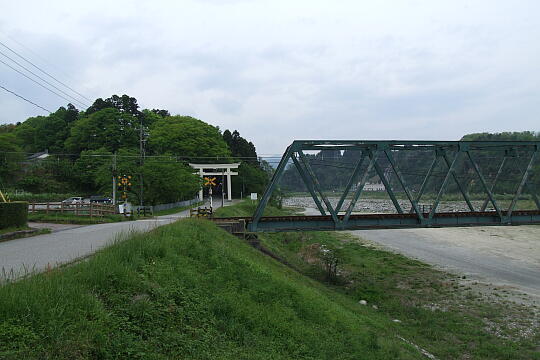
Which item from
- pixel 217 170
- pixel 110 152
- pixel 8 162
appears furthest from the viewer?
pixel 217 170

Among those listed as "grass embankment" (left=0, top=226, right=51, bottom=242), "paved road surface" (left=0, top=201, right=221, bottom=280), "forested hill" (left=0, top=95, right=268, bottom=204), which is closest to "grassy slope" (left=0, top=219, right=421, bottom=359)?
"paved road surface" (left=0, top=201, right=221, bottom=280)

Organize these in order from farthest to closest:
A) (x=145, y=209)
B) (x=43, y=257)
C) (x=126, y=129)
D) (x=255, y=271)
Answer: (x=126, y=129)
(x=145, y=209)
(x=43, y=257)
(x=255, y=271)

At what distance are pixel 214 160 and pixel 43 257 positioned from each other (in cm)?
6550

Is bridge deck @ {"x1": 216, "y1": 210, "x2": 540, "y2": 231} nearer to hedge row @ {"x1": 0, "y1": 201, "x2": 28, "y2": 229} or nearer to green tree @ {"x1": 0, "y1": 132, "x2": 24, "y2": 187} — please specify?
hedge row @ {"x1": 0, "y1": 201, "x2": 28, "y2": 229}

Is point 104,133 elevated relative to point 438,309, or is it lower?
elevated

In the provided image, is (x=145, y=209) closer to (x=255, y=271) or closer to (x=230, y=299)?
(x=255, y=271)

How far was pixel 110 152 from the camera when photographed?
198 ft

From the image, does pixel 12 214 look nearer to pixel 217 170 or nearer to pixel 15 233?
pixel 15 233

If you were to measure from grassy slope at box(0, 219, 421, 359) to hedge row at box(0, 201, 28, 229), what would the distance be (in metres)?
10.7

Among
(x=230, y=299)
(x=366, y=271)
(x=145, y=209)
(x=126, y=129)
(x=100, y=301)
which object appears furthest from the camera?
(x=126, y=129)

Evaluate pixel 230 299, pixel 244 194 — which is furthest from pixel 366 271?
pixel 244 194

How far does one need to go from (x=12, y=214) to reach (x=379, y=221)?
710 inches

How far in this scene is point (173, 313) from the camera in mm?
7379

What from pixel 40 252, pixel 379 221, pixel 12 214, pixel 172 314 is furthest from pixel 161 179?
pixel 172 314
